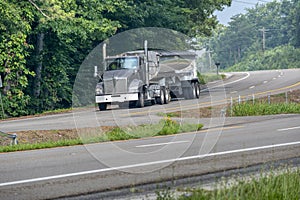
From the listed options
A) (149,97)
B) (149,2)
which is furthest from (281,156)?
(149,2)

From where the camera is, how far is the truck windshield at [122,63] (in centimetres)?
3412

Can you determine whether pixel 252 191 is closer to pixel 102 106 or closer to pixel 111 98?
pixel 111 98

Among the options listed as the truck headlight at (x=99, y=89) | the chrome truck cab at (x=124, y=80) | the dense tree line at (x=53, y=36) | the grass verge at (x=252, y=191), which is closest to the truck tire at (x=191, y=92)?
the chrome truck cab at (x=124, y=80)

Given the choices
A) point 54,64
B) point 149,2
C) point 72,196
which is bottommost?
point 72,196

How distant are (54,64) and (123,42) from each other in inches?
175

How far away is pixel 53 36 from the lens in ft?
142

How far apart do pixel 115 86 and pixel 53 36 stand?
35.0 ft

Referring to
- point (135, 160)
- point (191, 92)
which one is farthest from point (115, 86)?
point (135, 160)

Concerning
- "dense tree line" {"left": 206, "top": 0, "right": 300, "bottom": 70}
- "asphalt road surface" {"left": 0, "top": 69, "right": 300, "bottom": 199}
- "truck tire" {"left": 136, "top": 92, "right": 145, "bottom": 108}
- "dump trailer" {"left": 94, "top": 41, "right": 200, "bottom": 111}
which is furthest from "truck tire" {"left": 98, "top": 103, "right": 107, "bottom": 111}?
"dense tree line" {"left": 206, "top": 0, "right": 300, "bottom": 70}

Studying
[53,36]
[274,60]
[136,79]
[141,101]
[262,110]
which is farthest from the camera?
[274,60]

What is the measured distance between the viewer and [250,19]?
174125 mm

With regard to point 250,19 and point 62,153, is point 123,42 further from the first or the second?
point 250,19

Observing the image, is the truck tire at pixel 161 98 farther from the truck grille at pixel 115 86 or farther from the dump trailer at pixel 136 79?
the truck grille at pixel 115 86

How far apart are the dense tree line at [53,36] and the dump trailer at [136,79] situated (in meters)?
4.99
